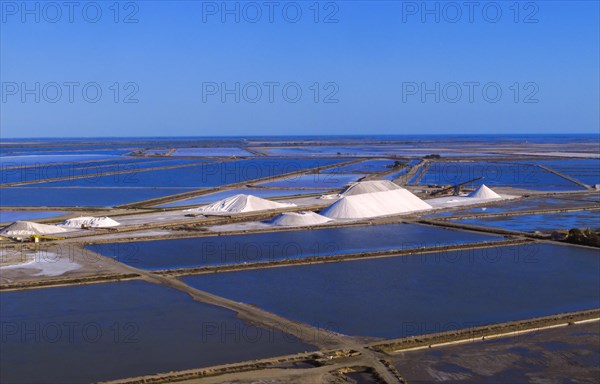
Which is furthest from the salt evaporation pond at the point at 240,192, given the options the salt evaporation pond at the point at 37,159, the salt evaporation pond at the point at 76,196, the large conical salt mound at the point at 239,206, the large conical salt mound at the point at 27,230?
the salt evaporation pond at the point at 37,159

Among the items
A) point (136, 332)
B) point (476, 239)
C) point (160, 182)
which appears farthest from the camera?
point (160, 182)

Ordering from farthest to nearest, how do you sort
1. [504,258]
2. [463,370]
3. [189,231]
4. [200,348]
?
[189,231] → [504,258] → [200,348] → [463,370]

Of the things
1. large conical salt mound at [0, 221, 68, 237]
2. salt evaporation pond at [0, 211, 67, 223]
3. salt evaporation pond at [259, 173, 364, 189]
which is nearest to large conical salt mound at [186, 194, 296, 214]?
salt evaporation pond at [0, 211, 67, 223]

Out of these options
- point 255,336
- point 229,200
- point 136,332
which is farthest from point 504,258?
point 229,200

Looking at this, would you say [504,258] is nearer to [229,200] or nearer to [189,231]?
[189,231]

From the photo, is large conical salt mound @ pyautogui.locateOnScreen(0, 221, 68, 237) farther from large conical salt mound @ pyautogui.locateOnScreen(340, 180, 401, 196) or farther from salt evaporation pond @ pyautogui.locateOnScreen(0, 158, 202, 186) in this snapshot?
salt evaporation pond @ pyautogui.locateOnScreen(0, 158, 202, 186)

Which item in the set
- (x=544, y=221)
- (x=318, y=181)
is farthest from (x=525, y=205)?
(x=318, y=181)

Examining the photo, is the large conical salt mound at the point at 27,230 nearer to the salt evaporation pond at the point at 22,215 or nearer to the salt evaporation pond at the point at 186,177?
the salt evaporation pond at the point at 22,215
